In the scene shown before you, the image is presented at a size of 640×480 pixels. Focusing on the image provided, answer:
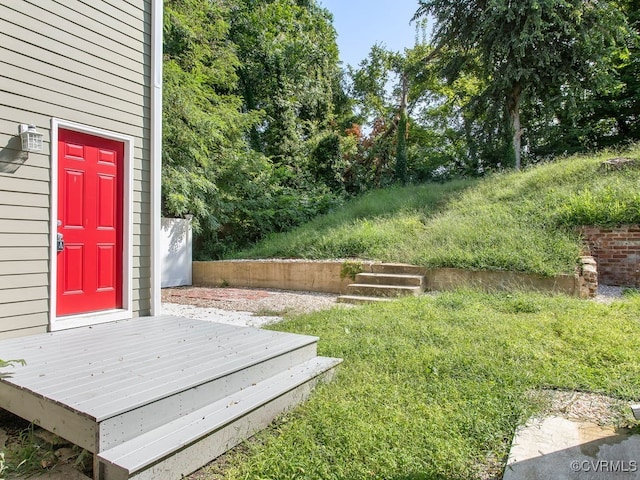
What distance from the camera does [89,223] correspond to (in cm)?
366

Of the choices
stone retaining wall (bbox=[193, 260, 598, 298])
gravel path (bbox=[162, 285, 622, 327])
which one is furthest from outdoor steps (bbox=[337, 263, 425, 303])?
gravel path (bbox=[162, 285, 622, 327])

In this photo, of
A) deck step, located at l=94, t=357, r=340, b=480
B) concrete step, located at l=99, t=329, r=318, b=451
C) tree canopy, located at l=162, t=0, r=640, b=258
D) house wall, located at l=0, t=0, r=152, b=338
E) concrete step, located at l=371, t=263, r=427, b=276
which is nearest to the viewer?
deck step, located at l=94, t=357, r=340, b=480

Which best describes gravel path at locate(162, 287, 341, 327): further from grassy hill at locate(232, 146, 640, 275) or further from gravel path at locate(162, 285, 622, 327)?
grassy hill at locate(232, 146, 640, 275)

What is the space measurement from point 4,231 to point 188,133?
564cm

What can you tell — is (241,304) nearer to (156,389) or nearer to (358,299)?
(358,299)

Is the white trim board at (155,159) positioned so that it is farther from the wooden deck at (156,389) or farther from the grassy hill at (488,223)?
the grassy hill at (488,223)

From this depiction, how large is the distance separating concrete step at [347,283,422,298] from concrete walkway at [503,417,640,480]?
145 inches

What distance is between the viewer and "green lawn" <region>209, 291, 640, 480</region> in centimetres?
182

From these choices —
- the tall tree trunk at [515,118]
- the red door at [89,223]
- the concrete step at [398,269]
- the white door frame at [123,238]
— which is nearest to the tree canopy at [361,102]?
the tall tree trunk at [515,118]

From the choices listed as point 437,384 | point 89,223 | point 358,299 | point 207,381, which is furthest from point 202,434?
point 358,299

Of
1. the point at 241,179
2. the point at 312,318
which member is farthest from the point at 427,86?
the point at 312,318

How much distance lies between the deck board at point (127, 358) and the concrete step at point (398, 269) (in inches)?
142

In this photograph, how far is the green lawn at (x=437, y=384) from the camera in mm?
1823

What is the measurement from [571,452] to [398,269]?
466 centimetres
